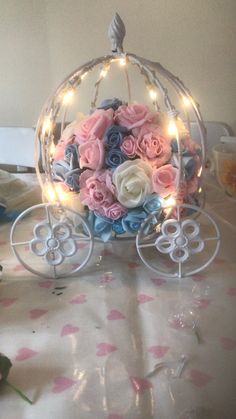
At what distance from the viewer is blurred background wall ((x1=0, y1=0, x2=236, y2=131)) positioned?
44.7 inches

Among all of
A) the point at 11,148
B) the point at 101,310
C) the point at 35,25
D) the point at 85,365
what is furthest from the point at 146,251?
the point at 35,25

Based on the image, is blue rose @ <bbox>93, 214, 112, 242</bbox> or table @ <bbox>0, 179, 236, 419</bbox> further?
blue rose @ <bbox>93, 214, 112, 242</bbox>

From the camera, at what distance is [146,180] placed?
1.73 ft

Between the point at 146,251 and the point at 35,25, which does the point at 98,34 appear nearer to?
the point at 35,25

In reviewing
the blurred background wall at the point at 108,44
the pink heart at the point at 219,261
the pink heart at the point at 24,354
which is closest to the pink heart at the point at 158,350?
the pink heart at the point at 24,354

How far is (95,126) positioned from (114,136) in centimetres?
3

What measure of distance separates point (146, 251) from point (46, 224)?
0.57 feet

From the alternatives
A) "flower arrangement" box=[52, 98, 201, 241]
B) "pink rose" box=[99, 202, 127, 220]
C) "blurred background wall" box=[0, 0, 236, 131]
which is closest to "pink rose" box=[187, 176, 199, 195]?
"flower arrangement" box=[52, 98, 201, 241]

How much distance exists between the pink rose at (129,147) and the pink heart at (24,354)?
0.28 m

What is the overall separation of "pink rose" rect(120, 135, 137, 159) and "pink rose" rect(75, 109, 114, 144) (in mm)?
37

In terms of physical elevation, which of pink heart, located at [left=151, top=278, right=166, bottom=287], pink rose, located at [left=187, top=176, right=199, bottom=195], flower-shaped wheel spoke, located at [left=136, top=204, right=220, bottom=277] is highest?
pink rose, located at [left=187, top=176, right=199, bottom=195]

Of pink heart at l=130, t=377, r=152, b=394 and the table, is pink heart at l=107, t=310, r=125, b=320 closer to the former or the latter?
the table

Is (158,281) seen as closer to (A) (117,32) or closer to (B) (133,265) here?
(B) (133,265)

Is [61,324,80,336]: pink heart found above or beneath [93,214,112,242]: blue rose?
beneath
